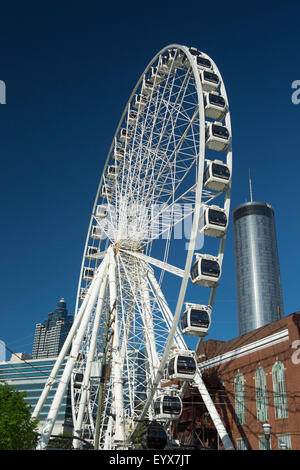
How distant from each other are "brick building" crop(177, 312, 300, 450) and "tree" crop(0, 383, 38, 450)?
1377 cm

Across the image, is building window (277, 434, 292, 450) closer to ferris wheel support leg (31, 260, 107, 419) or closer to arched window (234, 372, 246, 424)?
arched window (234, 372, 246, 424)

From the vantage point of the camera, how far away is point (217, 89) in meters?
31.4

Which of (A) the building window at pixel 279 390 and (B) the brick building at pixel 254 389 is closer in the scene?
(B) the brick building at pixel 254 389

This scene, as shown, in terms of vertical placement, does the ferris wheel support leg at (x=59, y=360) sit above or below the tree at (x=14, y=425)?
above

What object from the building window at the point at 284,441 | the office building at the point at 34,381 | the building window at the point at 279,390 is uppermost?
the office building at the point at 34,381

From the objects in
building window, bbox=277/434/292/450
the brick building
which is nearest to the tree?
the brick building

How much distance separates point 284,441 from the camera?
102ft

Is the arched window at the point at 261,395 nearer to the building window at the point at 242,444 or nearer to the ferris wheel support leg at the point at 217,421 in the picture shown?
the building window at the point at 242,444

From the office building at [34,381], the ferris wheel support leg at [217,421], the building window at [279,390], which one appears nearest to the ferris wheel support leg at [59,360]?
the ferris wheel support leg at [217,421]

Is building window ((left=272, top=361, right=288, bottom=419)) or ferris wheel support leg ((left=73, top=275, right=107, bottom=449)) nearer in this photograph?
ferris wheel support leg ((left=73, top=275, right=107, bottom=449))

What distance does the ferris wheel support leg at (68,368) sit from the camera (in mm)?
26263

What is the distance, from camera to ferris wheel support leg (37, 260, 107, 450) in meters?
26.3

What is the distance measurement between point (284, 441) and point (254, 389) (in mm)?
5008

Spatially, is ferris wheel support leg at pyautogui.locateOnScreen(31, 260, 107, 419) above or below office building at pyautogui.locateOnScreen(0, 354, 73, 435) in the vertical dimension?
below
